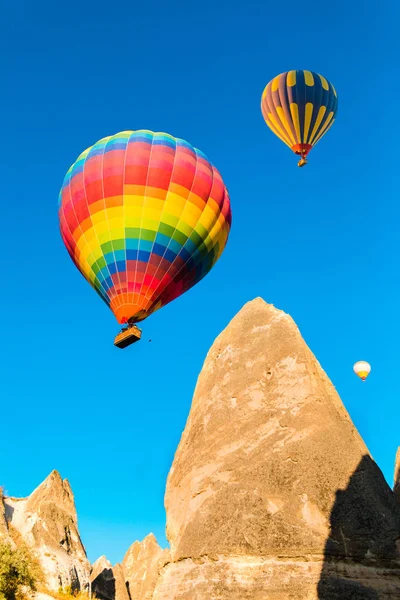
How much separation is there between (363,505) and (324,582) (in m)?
0.99

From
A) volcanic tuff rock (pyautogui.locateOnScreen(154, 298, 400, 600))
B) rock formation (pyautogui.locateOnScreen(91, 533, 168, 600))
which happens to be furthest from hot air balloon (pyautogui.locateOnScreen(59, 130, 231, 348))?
rock formation (pyautogui.locateOnScreen(91, 533, 168, 600))

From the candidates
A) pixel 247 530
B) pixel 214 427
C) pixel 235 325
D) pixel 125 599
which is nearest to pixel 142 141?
pixel 235 325

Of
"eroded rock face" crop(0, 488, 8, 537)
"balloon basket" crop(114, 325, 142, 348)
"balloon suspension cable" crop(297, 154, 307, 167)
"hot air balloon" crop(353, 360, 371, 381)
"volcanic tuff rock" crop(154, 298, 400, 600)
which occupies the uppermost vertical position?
"balloon suspension cable" crop(297, 154, 307, 167)

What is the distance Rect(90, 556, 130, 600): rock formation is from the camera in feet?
104

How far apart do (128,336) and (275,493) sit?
1506 centimetres

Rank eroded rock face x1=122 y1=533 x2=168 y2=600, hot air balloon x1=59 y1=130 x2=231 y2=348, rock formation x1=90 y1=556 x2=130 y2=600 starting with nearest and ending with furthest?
hot air balloon x1=59 y1=130 x2=231 y2=348
rock formation x1=90 y1=556 x2=130 y2=600
eroded rock face x1=122 y1=533 x2=168 y2=600

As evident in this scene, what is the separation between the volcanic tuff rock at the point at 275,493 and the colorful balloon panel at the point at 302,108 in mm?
30383

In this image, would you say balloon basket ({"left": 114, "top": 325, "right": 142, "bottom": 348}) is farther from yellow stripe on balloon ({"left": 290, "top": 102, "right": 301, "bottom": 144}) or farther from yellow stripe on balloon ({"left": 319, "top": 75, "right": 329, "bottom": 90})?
yellow stripe on balloon ({"left": 319, "top": 75, "right": 329, "bottom": 90})

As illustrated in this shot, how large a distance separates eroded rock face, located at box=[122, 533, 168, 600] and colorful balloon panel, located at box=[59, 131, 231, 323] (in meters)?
17.3

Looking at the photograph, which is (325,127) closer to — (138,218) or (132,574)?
(138,218)

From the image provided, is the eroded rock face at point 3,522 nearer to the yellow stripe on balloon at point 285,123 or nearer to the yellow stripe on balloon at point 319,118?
the yellow stripe on balloon at point 285,123

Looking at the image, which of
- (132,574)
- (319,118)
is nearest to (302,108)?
(319,118)

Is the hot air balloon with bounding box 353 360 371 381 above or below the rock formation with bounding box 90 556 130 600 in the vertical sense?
above

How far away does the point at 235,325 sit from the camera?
402 inches
